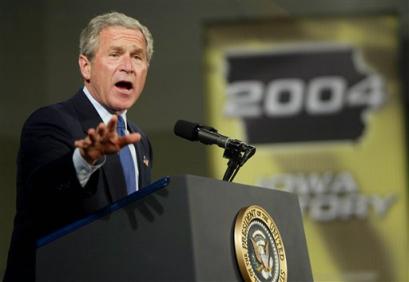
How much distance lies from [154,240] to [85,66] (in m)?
0.58

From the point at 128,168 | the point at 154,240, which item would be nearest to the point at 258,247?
the point at 154,240

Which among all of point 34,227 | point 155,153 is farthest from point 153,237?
point 155,153

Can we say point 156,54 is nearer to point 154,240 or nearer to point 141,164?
point 141,164

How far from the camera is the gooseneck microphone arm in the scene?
1779 mm

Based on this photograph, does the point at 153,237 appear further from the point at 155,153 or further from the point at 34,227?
the point at 155,153

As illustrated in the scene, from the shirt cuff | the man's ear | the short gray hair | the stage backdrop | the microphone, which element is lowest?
the shirt cuff

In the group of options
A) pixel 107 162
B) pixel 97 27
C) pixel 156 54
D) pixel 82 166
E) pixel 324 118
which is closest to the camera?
pixel 82 166

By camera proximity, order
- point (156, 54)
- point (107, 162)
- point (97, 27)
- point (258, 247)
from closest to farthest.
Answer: point (258, 247) → point (107, 162) → point (97, 27) → point (156, 54)

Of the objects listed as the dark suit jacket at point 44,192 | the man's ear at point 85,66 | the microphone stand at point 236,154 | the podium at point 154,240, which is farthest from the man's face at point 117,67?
the podium at point 154,240

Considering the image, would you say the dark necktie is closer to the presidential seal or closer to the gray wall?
the presidential seal

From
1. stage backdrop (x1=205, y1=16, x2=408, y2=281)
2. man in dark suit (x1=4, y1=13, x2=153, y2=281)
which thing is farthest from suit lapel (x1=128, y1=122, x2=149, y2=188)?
stage backdrop (x1=205, y1=16, x2=408, y2=281)

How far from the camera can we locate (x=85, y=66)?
74.4 inches

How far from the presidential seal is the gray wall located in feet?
10.6

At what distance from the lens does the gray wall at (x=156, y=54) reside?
16.4 feet
